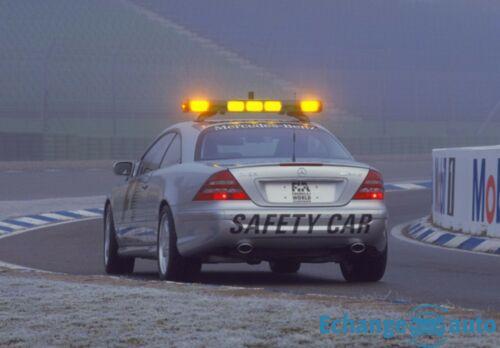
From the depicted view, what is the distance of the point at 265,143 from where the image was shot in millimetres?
10930

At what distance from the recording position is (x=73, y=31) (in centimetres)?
4641

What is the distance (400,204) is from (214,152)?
45.5 ft

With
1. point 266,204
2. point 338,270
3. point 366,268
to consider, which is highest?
Result: point 266,204

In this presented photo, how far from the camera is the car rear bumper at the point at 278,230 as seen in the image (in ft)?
32.8

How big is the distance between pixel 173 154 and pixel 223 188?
1.34m

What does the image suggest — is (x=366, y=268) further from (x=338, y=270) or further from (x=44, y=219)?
(x=44, y=219)

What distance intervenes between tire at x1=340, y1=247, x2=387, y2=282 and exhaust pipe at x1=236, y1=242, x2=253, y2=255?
98cm

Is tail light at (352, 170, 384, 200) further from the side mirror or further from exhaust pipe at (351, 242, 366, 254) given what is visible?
the side mirror

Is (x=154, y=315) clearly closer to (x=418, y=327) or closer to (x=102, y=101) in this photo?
(x=418, y=327)

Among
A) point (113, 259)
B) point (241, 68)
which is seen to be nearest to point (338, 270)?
point (113, 259)

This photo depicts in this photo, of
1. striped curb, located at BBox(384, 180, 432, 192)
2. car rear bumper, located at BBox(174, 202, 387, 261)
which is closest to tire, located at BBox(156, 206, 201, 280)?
car rear bumper, located at BBox(174, 202, 387, 261)

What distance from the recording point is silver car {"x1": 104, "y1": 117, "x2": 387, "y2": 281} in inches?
395

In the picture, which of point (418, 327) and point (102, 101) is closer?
point (418, 327)

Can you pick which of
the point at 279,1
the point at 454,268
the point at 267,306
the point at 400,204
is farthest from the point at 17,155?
the point at 267,306
